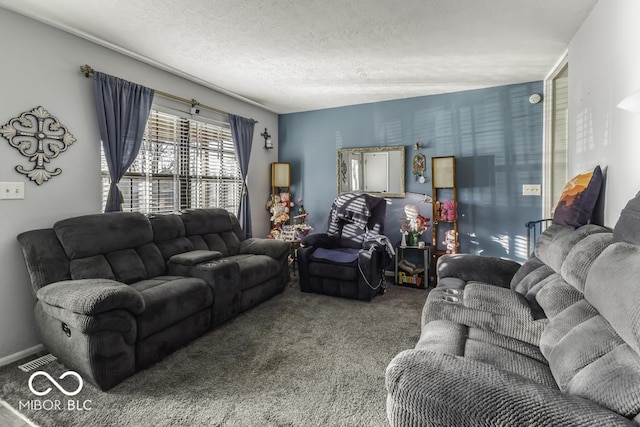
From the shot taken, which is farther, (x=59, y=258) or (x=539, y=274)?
(x=59, y=258)

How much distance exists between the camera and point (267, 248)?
151 inches

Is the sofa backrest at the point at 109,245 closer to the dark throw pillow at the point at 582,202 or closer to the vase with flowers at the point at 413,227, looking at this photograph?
the vase with flowers at the point at 413,227

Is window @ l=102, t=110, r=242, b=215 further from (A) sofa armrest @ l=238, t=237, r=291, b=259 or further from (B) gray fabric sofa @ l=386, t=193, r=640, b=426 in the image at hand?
(B) gray fabric sofa @ l=386, t=193, r=640, b=426

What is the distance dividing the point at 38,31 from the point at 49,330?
2.18 meters

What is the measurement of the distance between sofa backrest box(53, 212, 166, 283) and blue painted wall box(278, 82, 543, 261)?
2.97 metres

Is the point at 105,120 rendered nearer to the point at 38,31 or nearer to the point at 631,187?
the point at 38,31

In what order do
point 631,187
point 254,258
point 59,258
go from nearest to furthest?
point 631,187 < point 59,258 < point 254,258

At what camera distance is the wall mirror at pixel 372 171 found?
459 cm

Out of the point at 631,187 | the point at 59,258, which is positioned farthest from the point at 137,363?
the point at 631,187

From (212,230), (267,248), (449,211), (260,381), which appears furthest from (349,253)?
(260,381)

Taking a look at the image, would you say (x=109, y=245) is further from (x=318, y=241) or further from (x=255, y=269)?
(x=318, y=241)

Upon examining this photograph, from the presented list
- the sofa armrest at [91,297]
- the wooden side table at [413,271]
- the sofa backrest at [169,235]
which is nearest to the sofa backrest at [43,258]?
the sofa armrest at [91,297]

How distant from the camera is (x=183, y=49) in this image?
9.92ft

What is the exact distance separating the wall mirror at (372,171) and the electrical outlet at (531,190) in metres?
1.40
